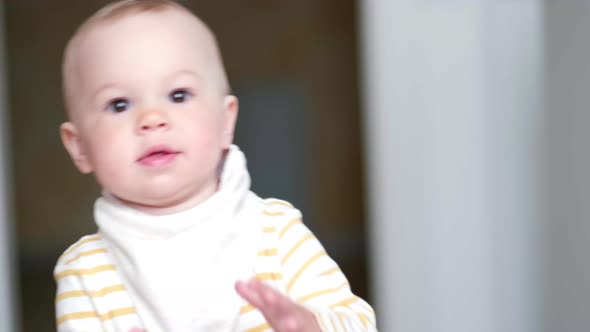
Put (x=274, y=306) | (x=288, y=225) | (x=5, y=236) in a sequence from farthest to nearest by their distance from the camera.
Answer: (x=5, y=236), (x=288, y=225), (x=274, y=306)

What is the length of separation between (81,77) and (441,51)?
50cm

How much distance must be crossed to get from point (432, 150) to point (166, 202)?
1.52 feet

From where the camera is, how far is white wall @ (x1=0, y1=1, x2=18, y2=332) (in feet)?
2.83

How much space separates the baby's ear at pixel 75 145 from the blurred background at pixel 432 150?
0.34 m

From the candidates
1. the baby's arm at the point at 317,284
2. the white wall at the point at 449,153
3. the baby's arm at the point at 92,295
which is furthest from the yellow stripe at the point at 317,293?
the white wall at the point at 449,153

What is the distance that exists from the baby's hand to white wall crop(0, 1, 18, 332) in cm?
49

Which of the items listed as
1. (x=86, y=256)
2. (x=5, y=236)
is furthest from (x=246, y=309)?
(x=5, y=236)

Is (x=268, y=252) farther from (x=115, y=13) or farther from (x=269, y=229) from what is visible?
(x=115, y=13)

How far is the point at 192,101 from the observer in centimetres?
53

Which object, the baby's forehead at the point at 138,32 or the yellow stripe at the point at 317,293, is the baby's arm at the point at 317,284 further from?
the baby's forehead at the point at 138,32

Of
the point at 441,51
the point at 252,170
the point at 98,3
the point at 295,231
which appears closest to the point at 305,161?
the point at 252,170

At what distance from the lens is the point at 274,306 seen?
1.51ft

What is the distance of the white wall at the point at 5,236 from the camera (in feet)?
2.83

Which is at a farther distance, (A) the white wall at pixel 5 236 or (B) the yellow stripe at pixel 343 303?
(A) the white wall at pixel 5 236
